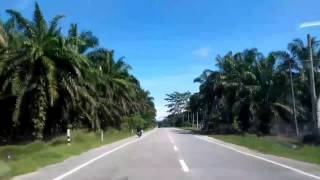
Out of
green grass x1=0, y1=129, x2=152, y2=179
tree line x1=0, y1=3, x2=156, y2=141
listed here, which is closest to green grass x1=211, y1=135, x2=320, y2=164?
green grass x1=0, y1=129, x2=152, y2=179

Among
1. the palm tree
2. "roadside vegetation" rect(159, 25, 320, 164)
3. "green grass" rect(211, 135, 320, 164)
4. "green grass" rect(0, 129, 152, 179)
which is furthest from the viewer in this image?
"roadside vegetation" rect(159, 25, 320, 164)

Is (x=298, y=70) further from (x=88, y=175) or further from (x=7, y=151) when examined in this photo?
(x=88, y=175)

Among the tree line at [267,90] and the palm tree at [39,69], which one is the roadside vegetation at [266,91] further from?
the palm tree at [39,69]

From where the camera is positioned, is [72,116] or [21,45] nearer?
[21,45]

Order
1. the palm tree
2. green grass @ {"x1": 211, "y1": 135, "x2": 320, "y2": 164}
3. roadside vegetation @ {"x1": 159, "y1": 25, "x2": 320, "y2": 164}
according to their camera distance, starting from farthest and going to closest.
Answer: roadside vegetation @ {"x1": 159, "y1": 25, "x2": 320, "y2": 164}
the palm tree
green grass @ {"x1": 211, "y1": 135, "x2": 320, "y2": 164}

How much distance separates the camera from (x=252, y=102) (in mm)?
69750

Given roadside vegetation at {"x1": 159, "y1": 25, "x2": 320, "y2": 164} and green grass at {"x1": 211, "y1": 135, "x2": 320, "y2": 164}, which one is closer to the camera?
green grass at {"x1": 211, "y1": 135, "x2": 320, "y2": 164}

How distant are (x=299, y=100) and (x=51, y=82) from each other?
42834 mm

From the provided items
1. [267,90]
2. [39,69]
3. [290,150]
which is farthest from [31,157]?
[267,90]

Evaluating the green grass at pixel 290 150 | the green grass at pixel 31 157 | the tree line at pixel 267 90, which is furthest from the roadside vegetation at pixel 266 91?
the green grass at pixel 31 157

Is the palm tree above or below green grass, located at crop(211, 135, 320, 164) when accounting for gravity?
above

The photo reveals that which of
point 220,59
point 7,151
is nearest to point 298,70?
point 220,59

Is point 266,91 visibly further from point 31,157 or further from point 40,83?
point 31,157

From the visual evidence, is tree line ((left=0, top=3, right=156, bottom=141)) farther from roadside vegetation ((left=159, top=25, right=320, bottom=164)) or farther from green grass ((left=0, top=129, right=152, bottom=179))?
roadside vegetation ((left=159, top=25, right=320, bottom=164))
